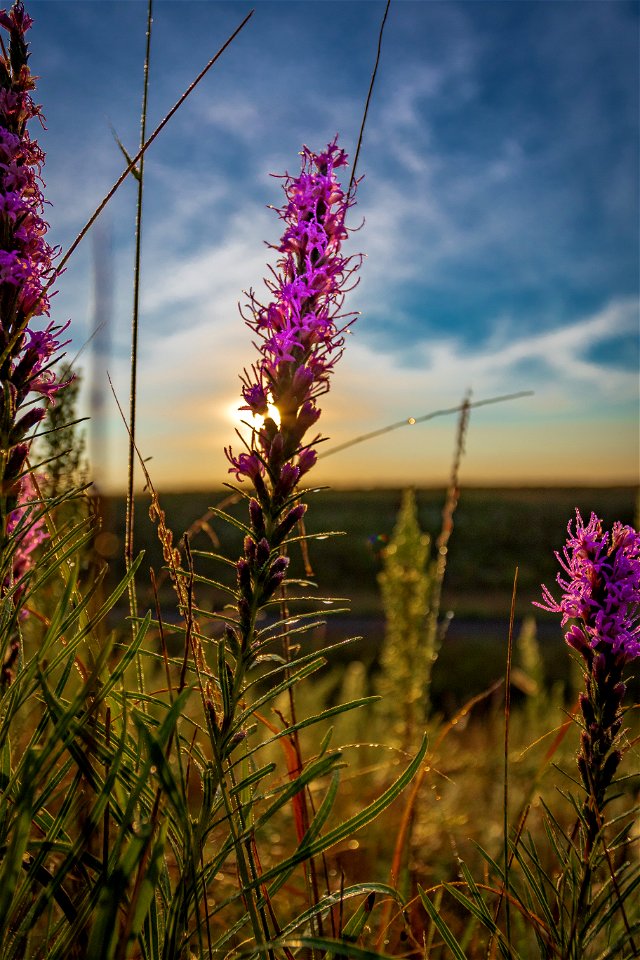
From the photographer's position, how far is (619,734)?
148 cm

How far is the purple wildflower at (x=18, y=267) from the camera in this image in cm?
134

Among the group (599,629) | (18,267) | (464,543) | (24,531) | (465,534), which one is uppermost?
(18,267)

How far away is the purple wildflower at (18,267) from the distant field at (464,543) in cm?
2804

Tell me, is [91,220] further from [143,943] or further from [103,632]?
[143,943]

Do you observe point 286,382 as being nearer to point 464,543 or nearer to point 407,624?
point 407,624

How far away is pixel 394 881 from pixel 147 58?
6.91 ft

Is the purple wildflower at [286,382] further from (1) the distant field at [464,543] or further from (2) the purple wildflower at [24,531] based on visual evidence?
(1) the distant field at [464,543]

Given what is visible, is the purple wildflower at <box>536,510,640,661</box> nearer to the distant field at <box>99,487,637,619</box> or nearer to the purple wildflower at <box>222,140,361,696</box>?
the purple wildflower at <box>222,140,361,696</box>

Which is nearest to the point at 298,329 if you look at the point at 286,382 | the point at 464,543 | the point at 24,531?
the point at 286,382

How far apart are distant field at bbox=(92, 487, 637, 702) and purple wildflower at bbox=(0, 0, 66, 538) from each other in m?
28.0

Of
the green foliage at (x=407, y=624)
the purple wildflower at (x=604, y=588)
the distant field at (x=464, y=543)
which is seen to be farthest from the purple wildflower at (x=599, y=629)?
the distant field at (x=464, y=543)

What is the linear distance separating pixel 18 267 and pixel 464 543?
47.8m

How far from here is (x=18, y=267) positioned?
1332mm

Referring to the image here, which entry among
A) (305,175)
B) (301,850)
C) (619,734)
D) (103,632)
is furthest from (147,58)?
(619,734)
